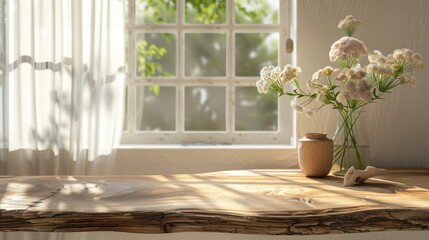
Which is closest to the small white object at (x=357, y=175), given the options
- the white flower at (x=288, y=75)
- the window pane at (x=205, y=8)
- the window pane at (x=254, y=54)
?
the white flower at (x=288, y=75)

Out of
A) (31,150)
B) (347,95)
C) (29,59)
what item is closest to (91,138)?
(31,150)

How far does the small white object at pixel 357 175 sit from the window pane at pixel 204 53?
15.6 ft

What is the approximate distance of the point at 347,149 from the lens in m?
2.18

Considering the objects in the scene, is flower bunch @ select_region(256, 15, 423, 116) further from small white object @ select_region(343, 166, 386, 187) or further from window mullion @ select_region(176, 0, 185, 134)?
window mullion @ select_region(176, 0, 185, 134)

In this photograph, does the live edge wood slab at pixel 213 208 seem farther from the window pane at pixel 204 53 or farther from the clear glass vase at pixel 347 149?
the window pane at pixel 204 53

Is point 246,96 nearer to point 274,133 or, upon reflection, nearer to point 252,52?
point 252,52

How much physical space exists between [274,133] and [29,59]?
1.32 meters

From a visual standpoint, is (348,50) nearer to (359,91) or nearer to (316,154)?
(359,91)

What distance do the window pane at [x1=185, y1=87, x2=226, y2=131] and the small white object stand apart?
3.34 m

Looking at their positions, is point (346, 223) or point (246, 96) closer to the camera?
point (346, 223)

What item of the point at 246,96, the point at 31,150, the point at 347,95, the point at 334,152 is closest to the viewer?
the point at 347,95

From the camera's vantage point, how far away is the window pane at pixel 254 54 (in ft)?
24.3

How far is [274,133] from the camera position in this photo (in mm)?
2799

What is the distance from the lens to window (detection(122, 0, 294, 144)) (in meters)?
2.80
